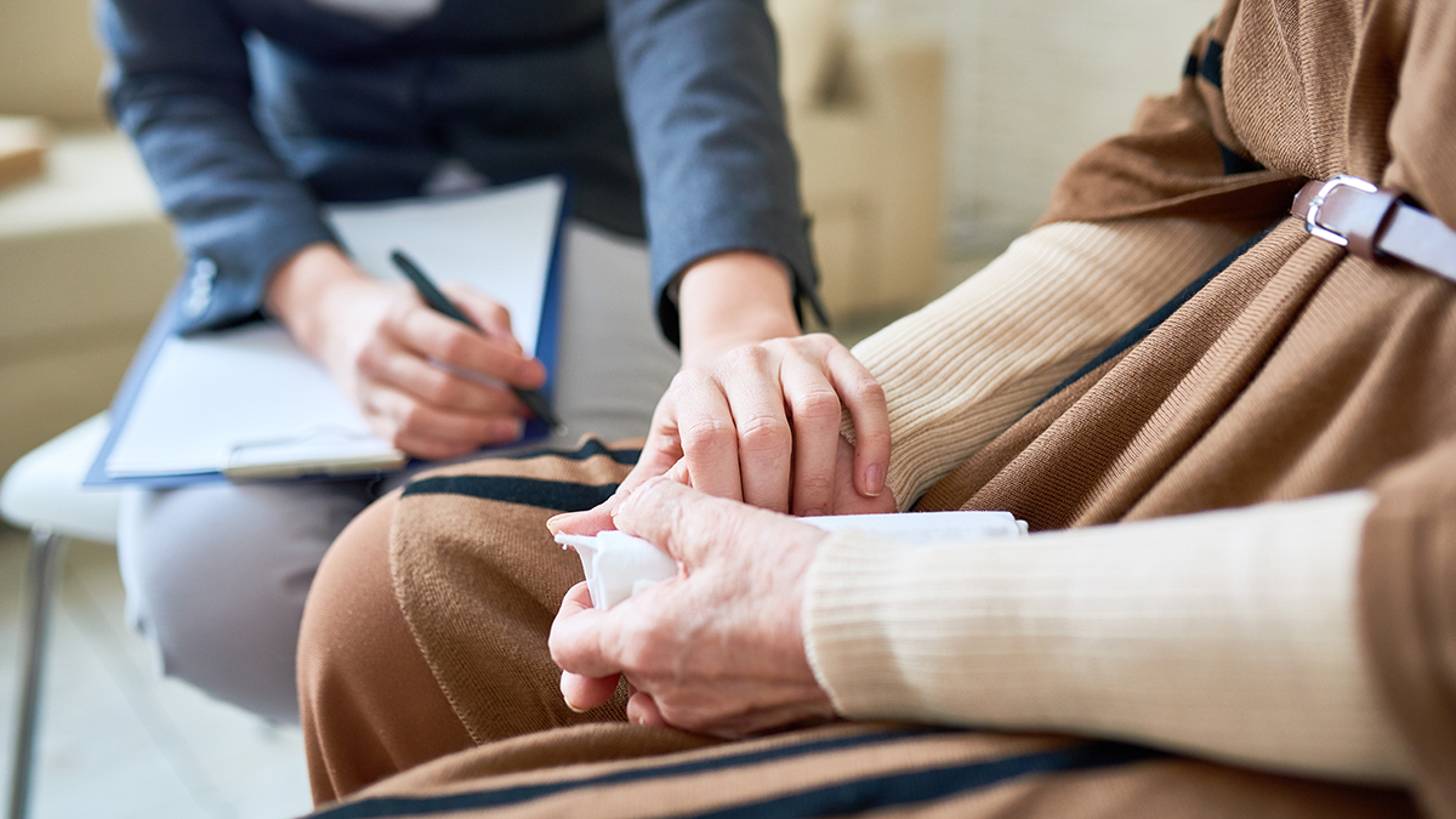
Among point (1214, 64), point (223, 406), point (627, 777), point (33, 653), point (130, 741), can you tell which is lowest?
point (130, 741)

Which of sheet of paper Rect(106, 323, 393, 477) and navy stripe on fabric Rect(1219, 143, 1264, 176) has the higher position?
navy stripe on fabric Rect(1219, 143, 1264, 176)

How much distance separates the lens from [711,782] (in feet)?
1.11

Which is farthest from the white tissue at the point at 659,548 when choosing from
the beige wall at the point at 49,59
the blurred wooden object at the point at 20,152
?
the beige wall at the point at 49,59

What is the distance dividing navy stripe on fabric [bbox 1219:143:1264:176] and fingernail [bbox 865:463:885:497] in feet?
0.85

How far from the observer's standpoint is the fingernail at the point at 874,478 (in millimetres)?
459

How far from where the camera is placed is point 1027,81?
10.1 ft

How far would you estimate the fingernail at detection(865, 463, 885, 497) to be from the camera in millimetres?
459

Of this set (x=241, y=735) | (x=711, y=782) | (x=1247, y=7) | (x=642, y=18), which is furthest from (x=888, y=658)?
(x=241, y=735)

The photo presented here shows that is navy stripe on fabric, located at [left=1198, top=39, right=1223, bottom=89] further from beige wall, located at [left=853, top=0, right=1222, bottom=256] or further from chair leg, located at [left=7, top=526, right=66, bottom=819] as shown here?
beige wall, located at [left=853, top=0, right=1222, bottom=256]

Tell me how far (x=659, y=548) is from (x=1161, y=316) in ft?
0.88

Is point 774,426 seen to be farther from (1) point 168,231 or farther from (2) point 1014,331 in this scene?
(1) point 168,231

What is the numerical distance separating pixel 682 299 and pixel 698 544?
1.02 ft

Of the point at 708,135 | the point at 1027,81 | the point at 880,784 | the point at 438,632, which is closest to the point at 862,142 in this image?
the point at 1027,81

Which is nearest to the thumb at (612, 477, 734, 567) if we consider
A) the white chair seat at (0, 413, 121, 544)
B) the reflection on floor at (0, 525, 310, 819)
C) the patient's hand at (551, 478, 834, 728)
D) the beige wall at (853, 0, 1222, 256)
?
the patient's hand at (551, 478, 834, 728)
